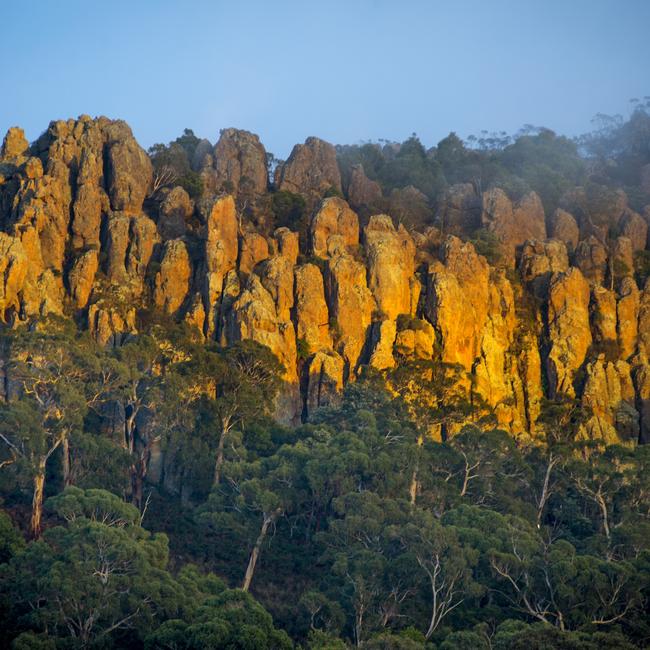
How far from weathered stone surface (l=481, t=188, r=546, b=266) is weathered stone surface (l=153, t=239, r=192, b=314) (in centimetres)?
2319

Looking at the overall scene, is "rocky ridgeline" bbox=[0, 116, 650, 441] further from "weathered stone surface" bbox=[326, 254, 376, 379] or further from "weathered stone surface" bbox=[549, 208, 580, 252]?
"weathered stone surface" bbox=[549, 208, 580, 252]

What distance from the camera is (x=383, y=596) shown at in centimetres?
4734

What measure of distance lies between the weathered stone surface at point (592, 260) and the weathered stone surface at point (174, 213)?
2687 cm

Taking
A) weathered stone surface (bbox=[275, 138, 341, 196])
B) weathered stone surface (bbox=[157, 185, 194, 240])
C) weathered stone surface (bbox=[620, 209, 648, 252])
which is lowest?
weathered stone surface (bbox=[620, 209, 648, 252])

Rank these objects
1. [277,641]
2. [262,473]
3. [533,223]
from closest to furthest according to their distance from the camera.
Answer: [277,641] → [262,473] → [533,223]

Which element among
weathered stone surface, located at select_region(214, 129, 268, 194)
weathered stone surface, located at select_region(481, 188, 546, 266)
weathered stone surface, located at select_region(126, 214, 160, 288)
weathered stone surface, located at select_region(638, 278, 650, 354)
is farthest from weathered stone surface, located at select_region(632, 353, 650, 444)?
weathered stone surface, located at select_region(126, 214, 160, 288)

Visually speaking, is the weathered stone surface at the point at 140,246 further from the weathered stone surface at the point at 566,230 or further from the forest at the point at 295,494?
the weathered stone surface at the point at 566,230

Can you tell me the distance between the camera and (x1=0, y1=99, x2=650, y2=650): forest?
43.7m

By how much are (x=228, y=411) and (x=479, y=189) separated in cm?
3939

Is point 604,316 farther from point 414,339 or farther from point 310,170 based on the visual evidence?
point 310,170

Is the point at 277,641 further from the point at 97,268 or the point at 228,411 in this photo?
the point at 97,268

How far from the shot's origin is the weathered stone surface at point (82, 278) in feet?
225

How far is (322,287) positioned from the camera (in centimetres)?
7175

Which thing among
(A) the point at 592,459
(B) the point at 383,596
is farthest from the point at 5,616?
(A) the point at 592,459
